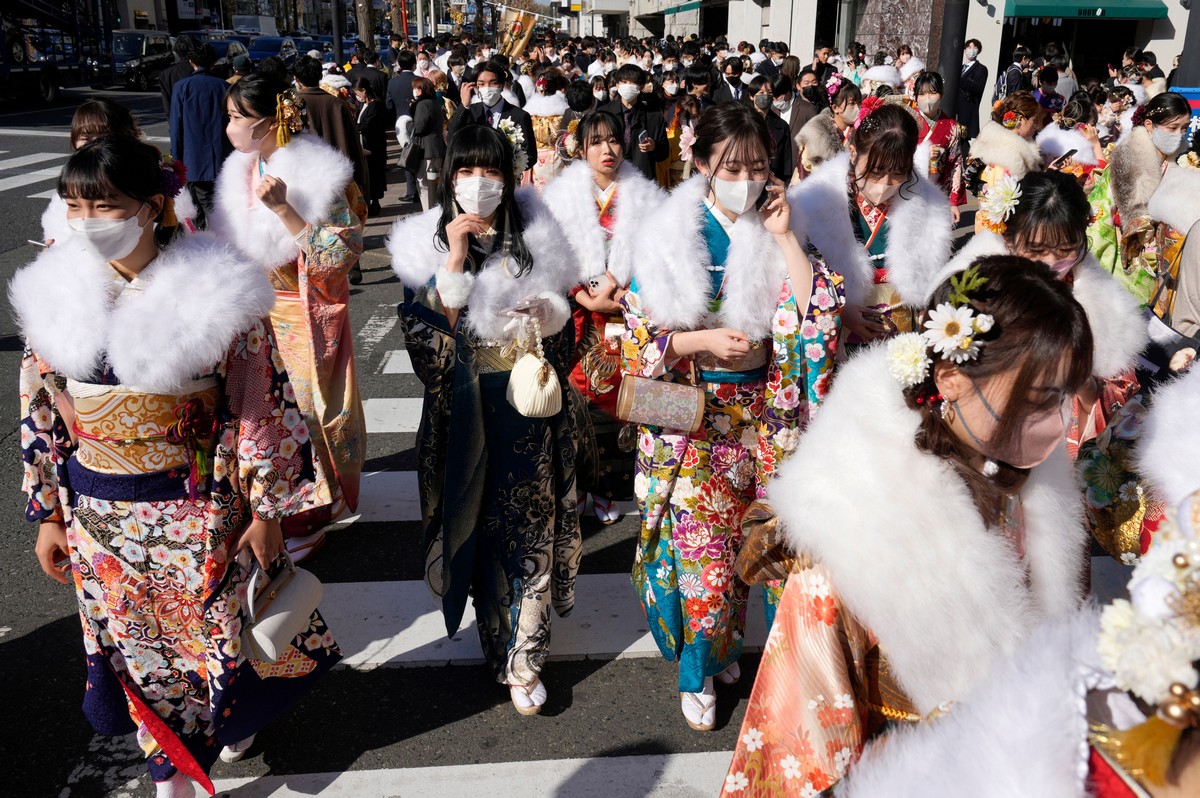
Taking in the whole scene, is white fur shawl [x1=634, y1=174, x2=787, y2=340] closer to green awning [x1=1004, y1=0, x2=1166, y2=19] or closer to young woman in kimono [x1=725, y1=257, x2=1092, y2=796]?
young woman in kimono [x1=725, y1=257, x2=1092, y2=796]

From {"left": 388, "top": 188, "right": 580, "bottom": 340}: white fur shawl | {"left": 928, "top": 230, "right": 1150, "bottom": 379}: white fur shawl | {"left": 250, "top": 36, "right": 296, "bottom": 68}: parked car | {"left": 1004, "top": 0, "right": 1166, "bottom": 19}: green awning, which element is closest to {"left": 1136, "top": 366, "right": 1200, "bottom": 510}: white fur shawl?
{"left": 928, "top": 230, "right": 1150, "bottom": 379}: white fur shawl

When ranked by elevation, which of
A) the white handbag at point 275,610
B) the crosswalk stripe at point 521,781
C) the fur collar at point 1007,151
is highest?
the fur collar at point 1007,151

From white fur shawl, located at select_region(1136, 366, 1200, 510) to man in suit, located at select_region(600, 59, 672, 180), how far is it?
22.4 ft

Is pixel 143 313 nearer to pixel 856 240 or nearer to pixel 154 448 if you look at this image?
pixel 154 448

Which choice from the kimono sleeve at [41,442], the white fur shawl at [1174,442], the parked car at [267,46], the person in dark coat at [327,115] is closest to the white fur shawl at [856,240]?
the white fur shawl at [1174,442]

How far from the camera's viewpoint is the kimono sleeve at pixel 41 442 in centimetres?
260

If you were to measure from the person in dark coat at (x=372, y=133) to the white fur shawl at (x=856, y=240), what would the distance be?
8.28 metres

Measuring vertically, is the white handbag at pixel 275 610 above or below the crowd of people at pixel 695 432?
below

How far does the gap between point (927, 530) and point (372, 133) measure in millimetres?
10629

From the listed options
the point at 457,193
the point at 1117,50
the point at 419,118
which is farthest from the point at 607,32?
the point at 457,193

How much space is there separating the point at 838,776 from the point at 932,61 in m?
20.5

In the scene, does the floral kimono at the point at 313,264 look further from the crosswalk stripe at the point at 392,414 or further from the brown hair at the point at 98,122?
the crosswalk stripe at the point at 392,414

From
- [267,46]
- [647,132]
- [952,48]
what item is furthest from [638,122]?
[267,46]

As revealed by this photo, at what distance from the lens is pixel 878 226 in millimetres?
3539
